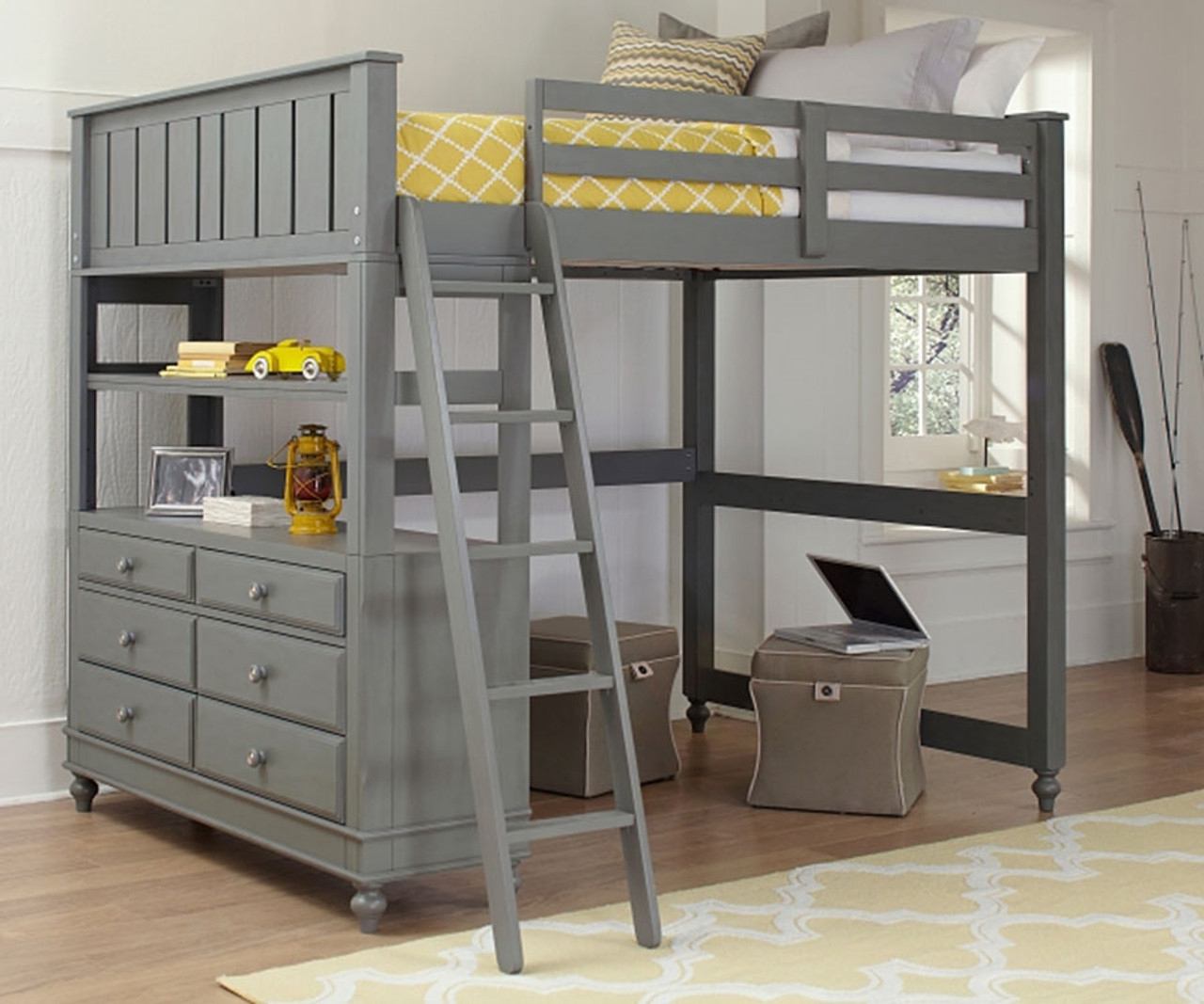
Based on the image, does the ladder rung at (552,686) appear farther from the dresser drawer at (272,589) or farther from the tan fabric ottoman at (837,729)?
the tan fabric ottoman at (837,729)

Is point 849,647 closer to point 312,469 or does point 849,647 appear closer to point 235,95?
point 312,469

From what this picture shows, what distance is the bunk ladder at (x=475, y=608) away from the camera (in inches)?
117

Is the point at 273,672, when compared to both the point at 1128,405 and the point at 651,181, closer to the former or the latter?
the point at 651,181

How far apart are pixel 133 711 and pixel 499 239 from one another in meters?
1.27

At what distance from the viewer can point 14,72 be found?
13.2 ft

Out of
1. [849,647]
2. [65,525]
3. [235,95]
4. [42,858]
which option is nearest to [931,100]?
[849,647]

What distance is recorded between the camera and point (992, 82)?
→ 4109 mm

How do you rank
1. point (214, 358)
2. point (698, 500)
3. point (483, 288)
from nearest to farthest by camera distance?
1. point (483, 288)
2. point (214, 358)
3. point (698, 500)

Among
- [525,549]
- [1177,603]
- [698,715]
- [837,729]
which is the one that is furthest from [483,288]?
[1177,603]

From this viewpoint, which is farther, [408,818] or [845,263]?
[845,263]

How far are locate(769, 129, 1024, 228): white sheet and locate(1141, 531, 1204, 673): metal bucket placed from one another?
205cm

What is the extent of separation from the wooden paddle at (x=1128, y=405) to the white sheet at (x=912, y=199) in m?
1.88

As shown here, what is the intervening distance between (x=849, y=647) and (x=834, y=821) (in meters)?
0.36

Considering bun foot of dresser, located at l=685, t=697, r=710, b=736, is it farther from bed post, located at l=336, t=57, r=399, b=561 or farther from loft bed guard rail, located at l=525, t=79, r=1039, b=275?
bed post, located at l=336, t=57, r=399, b=561
